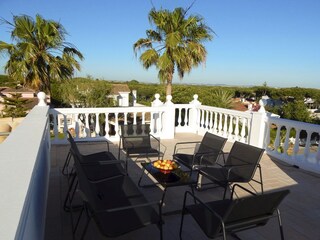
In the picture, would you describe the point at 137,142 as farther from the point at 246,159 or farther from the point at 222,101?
the point at 222,101

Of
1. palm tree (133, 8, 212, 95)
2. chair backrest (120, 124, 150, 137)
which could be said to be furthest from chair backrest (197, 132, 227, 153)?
palm tree (133, 8, 212, 95)

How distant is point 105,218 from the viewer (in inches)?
78.7

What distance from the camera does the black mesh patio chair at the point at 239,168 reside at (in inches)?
121

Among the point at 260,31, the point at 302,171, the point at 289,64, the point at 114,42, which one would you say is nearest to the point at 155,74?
the point at 114,42

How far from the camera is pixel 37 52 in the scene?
8.40 m

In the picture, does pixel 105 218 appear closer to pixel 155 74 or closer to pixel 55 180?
pixel 55 180

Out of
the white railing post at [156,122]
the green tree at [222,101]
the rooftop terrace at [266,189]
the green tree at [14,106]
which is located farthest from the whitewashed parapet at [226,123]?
the green tree at [14,106]

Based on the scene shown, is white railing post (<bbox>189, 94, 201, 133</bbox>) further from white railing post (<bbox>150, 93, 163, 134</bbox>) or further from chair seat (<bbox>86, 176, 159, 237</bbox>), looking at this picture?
chair seat (<bbox>86, 176, 159, 237</bbox>)

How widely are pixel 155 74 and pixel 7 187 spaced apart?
975 cm

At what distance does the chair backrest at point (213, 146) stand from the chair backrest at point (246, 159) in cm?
24

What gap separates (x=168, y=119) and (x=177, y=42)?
437 cm

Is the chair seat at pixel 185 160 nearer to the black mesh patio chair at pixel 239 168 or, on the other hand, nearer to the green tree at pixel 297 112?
the black mesh patio chair at pixel 239 168

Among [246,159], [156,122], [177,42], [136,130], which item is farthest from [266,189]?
[177,42]

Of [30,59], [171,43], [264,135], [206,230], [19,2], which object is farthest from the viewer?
[19,2]
